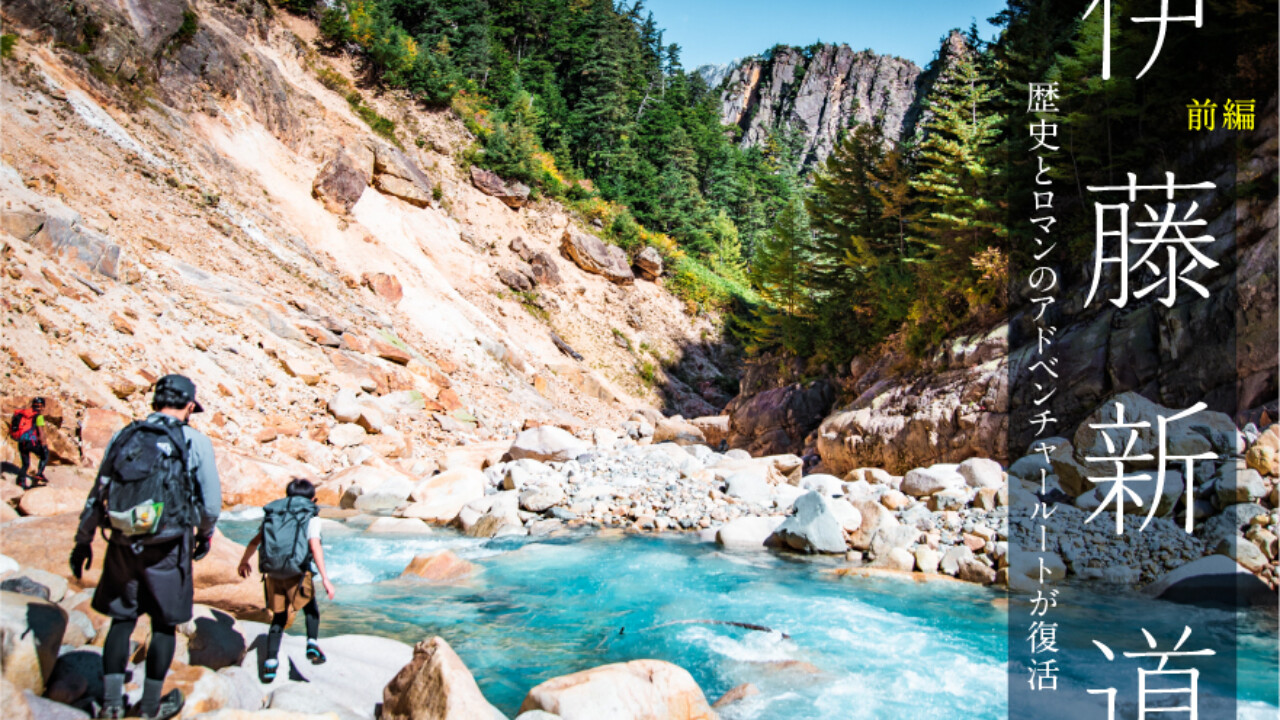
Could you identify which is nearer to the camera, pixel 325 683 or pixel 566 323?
pixel 325 683

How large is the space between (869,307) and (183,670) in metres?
18.2

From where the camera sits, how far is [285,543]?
4.31 m

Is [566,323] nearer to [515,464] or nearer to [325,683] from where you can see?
[515,464]

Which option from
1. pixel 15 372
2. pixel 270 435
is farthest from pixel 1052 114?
pixel 15 372

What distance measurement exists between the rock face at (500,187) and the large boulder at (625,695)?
29.1 m

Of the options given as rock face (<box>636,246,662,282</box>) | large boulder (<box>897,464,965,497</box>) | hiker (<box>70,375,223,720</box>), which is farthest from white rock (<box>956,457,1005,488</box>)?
rock face (<box>636,246,662,282</box>)

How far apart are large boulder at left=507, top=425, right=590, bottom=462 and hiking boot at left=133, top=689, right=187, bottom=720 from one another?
11.0 metres

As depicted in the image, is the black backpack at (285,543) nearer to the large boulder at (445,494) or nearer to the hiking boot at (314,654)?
the hiking boot at (314,654)

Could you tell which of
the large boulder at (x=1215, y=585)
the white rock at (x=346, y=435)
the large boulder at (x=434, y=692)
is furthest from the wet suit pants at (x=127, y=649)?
the white rock at (x=346, y=435)

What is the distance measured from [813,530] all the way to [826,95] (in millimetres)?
81089

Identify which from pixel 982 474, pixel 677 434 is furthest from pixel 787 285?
pixel 982 474

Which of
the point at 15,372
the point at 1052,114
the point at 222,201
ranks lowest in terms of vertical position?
the point at 15,372

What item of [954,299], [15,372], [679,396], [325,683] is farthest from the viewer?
[679,396]

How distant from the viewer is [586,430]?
810 inches
